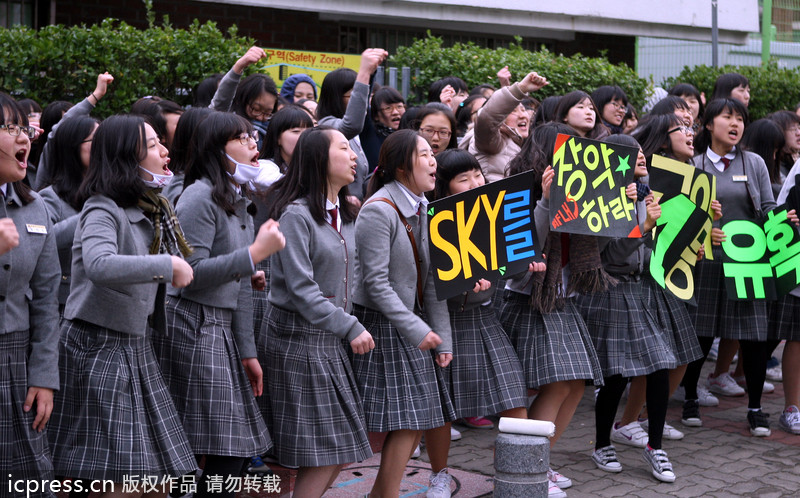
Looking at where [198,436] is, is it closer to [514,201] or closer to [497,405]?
[497,405]

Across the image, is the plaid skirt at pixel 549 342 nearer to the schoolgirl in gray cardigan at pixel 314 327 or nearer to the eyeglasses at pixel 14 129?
the schoolgirl in gray cardigan at pixel 314 327

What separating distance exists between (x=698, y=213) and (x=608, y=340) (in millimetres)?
1013

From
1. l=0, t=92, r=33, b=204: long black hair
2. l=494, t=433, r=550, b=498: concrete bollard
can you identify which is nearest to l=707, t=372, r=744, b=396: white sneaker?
l=494, t=433, r=550, b=498: concrete bollard

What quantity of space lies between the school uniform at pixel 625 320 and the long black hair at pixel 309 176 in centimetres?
180

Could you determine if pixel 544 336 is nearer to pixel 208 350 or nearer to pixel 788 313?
pixel 208 350

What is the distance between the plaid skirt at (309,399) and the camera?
12.8 feet

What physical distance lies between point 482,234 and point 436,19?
31.7 feet

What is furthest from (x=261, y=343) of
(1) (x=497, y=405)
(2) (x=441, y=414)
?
(1) (x=497, y=405)

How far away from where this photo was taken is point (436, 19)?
13547 mm

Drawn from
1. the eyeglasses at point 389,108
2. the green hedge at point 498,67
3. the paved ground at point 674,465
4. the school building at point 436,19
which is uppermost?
the school building at point 436,19

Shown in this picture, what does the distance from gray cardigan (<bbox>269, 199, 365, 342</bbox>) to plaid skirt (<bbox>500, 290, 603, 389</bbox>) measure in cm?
117

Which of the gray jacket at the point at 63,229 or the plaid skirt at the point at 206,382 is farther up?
the gray jacket at the point at 63,229

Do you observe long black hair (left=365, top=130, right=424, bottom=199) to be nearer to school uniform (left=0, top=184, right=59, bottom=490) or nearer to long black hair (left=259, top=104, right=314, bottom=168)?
long black hair (left=259, top=104, right=314, bottom=168)

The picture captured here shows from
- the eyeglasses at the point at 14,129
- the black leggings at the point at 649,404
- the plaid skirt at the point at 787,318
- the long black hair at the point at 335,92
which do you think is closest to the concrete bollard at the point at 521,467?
the black leggings at the point at 649,404
